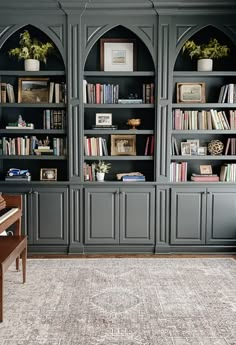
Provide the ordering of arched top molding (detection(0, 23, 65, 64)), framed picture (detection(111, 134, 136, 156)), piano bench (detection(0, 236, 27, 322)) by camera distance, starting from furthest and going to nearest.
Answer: framed picture (detection(111, 134, 136, 156)) < arched top molding (detection(0, 23, 65, 64)) < piano bench (detection(0, 236, 27, 322))

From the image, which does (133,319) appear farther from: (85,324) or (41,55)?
(41,55)

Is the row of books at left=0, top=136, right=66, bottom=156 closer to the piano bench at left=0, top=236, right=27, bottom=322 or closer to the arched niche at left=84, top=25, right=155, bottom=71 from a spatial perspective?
the arched niche at left=84, top=25, right=155, bottom=71

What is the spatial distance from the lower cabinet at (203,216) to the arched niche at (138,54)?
5.44 ft

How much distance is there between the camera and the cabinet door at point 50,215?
4.81 metres

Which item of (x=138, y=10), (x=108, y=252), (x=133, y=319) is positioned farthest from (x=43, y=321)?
(x=138, y=10)

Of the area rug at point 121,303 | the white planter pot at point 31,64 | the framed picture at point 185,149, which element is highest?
the white planter pot at point 31,64

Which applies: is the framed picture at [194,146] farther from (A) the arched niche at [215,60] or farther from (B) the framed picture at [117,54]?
(B) the framed picture at [117,54]

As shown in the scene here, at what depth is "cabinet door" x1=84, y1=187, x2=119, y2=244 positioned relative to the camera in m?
4.82

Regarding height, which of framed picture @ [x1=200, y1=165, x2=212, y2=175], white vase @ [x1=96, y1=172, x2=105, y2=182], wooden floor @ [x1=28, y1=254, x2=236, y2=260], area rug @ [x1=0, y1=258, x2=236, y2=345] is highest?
framed picture @ [x1=200, y1=165, x2=212, y2=175]

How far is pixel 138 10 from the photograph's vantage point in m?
4.70

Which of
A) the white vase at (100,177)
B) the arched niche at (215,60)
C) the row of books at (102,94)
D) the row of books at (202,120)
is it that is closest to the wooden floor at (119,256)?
the white vase at (100,177)

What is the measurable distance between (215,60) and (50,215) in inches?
114

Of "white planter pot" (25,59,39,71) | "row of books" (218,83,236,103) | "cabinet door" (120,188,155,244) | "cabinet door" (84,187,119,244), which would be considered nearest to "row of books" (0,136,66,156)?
"cabinet door" (84,187,119,244)

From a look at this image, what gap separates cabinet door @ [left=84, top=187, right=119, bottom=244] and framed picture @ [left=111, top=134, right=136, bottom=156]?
0.52 metres
